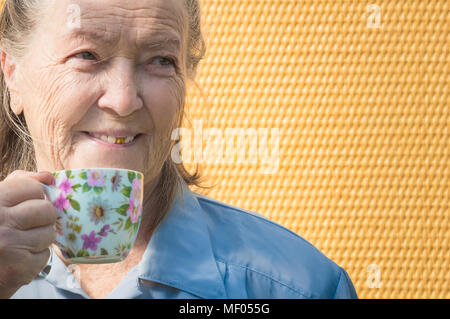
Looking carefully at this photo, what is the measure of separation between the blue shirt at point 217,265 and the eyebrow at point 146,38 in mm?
182

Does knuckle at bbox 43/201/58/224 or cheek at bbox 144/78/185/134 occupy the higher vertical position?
cheek at bbox 144/78/185/134

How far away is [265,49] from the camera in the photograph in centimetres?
97

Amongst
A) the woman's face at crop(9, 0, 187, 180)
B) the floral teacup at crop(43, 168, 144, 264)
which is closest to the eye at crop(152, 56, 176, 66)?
the woman's face at crop(9, 0, 187, 180)

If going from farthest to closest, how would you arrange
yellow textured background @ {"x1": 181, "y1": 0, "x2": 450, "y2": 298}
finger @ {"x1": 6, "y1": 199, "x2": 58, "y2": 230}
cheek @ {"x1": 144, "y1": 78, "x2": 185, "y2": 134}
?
yellow textured background @ {"x1": 181, "y1": 0, "x2": 450, "y2": 298} → cheek @ {"x1": 144, "y1": 78, "x2": 185, "y2": 134} → finger @ {"x1": 6, "y1": 199, "x2": 58, "y2": 230}

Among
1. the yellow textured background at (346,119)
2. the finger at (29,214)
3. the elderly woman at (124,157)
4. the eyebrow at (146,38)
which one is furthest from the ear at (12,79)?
the yellow textured background at (346,119)

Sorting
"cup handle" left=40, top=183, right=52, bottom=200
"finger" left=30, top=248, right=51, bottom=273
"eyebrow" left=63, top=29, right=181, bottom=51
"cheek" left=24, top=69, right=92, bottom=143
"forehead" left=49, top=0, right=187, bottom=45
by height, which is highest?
"forehead" left=49, top=0, right=187, bottom=45

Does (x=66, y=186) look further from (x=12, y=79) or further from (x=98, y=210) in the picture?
(x=12, y=79)

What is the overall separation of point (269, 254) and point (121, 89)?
0.80ft

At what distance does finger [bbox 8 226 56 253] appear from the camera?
15.1 inches

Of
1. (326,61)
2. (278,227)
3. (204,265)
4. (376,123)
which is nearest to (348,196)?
(376,123)

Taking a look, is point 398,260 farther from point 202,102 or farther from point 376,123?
point 202,102

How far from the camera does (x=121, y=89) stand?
46 cm

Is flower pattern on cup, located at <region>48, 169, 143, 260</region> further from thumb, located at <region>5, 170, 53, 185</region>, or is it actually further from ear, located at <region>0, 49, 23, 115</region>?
ear, located at <region>0, 49, 23, 115</region>

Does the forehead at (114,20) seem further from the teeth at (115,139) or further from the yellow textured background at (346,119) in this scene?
the yellow textured background at (346,119)
